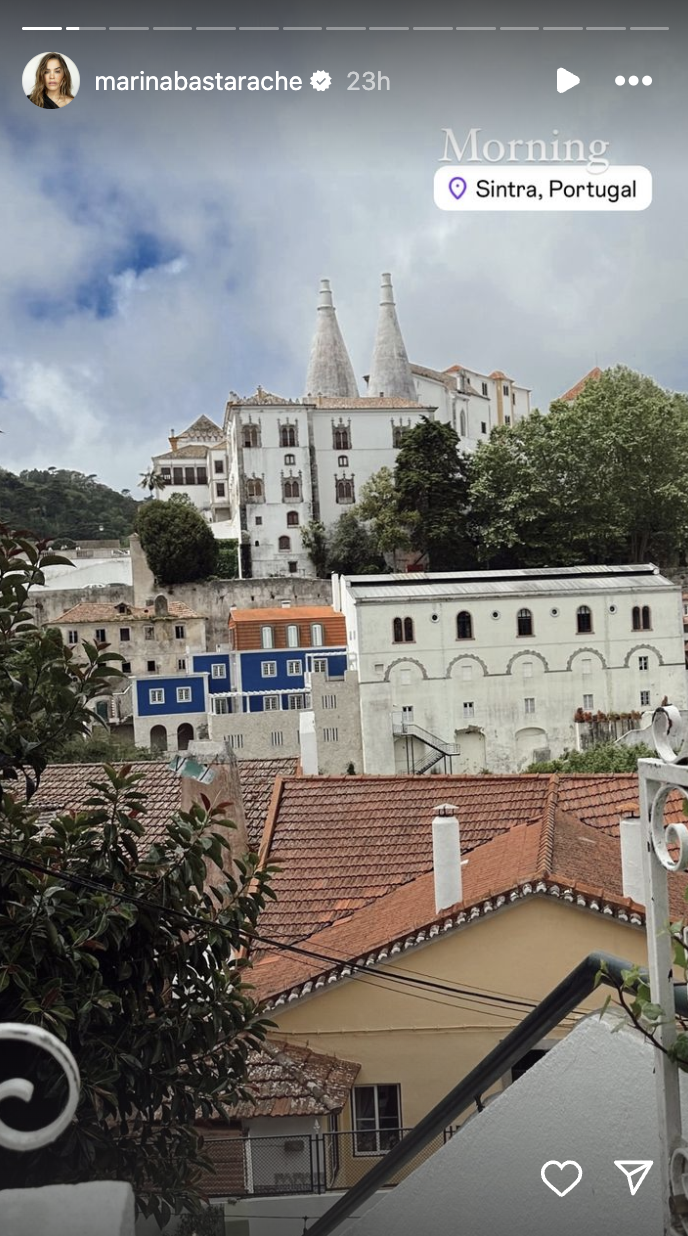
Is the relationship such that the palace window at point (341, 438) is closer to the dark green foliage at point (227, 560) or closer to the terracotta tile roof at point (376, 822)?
the dark green foliage at point (227, 560)

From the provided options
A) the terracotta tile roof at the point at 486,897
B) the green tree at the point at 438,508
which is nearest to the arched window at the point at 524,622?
the green tree at the point at 438,508

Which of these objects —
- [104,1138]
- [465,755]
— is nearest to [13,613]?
[104,1138]

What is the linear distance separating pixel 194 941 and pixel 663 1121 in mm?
687

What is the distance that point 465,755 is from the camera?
8102 mm

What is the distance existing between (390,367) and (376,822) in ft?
24.5

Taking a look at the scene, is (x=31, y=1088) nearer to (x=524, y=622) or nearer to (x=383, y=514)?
(x=524, y=622)

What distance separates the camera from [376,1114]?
93.7 inches

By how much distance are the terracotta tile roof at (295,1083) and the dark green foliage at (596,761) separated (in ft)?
17.2

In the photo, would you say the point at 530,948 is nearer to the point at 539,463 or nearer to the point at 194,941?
the point at 194,941

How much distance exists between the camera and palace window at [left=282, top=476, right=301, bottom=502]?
1145 centimetres

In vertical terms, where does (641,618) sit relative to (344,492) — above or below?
below

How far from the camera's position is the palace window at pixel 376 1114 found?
7.68 ft

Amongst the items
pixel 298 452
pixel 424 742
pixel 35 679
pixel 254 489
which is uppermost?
pixel 298 452

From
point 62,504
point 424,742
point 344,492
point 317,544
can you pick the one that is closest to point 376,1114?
point 62,504
